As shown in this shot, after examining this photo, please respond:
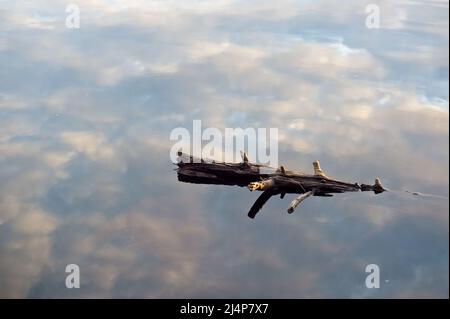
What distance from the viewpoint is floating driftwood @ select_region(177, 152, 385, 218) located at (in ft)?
262

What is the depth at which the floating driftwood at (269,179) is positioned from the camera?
80.0m

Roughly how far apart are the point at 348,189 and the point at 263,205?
33.8ft

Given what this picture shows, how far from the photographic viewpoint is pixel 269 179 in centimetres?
7981
